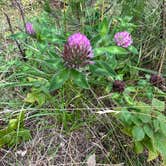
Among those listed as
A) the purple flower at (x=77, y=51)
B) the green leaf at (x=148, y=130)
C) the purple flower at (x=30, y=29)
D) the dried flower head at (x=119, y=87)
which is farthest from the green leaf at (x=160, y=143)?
the purple flower at (x=30, y=29)

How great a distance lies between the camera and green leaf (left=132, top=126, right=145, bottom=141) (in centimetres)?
105

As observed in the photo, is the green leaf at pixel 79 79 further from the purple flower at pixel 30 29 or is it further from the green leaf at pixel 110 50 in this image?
the purple flower at pixel 30 29

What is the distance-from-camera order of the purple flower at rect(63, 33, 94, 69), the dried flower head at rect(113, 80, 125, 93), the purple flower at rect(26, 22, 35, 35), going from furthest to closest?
1. the purple flower at rect(26, 22, 35, 35)
2. the dried flower head at rect(113, 80, 125, 93)
3. the purple flower at rect(63, 33, 94, 69)

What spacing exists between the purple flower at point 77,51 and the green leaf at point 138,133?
23 cm

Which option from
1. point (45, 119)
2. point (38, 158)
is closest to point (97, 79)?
point (45, 119)

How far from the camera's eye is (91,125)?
1215mm

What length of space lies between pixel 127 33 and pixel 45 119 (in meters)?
0.39

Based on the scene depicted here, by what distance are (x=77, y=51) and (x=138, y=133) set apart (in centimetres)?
27

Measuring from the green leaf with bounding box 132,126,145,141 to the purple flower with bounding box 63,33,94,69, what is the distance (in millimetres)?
226

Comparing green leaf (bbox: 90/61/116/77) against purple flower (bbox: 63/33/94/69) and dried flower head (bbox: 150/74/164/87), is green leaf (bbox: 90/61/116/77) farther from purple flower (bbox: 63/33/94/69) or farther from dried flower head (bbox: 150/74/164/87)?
dried flower head (bbox: 150/74/164/87)

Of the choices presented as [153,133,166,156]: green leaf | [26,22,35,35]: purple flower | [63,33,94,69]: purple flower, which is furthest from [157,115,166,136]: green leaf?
[26,22,35,35]: purple flower

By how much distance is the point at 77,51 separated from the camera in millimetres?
1053

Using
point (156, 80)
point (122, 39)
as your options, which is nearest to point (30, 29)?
point (122, 39)

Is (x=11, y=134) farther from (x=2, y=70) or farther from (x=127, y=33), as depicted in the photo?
(x=127, y=33)
